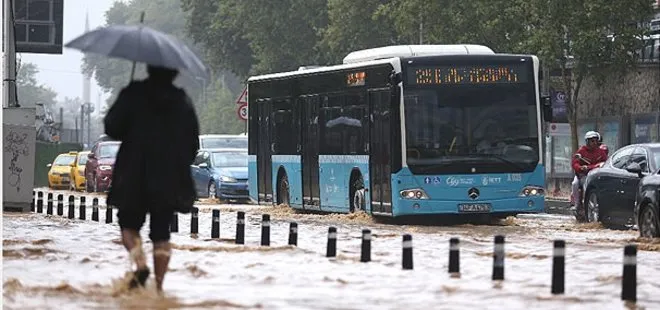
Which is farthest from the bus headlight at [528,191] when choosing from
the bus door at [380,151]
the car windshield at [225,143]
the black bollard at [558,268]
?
the car windshield at [225,143]

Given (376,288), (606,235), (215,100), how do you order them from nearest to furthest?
(376,288) → (606,235) → (215,100)

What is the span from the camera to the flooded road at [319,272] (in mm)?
13258

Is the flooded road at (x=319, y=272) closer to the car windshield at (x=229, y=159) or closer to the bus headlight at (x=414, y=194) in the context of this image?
the bus headlight at (x=414, y=194)

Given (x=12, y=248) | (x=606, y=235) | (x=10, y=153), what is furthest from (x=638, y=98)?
(x=12, y=248)

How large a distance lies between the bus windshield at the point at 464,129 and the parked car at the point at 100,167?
87.2ft

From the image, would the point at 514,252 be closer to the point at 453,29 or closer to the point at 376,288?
the point at 376,288

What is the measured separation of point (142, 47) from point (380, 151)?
617 inches

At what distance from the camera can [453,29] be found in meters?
51.7

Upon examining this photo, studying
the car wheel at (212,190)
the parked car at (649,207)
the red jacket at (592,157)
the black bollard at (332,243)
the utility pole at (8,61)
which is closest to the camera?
the black bollard at (332,243)

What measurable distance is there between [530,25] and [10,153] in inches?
735

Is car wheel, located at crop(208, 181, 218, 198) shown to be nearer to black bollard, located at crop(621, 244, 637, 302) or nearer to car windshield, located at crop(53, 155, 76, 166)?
car windshield, located at crop(53, 155, 76, 166)

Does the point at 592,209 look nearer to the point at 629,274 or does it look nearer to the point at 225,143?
the point at 629,274

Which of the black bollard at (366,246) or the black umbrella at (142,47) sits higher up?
the black umbrella at (142,47)

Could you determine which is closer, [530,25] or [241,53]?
[530,25]
